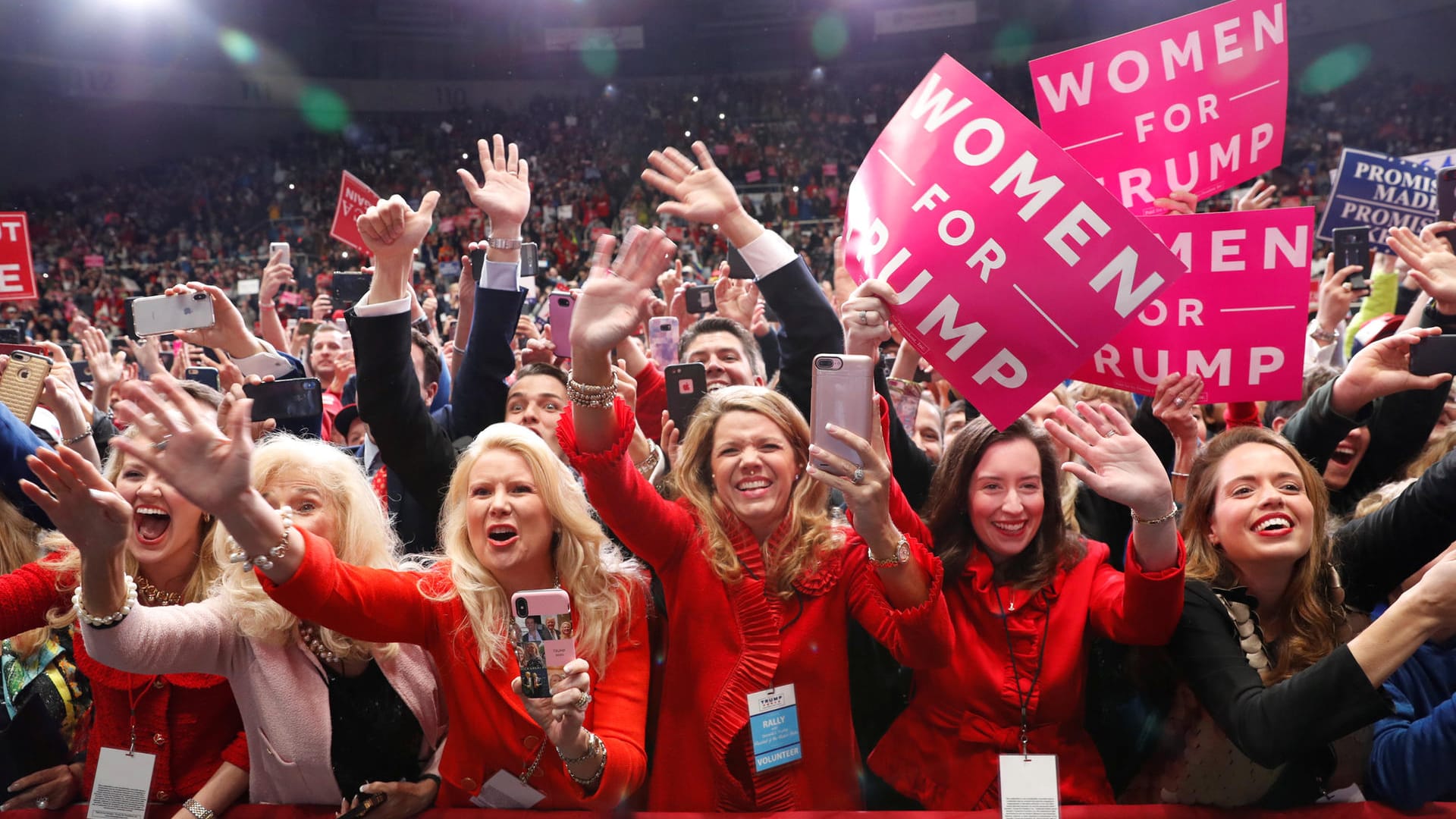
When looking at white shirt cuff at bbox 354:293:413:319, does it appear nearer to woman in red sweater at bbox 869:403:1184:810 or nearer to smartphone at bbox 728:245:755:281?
woman in red sweater at bbox 869:403:1184:810

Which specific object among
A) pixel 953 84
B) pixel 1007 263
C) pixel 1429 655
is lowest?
pixel 1429 655

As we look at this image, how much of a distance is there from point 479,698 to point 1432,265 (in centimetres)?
248

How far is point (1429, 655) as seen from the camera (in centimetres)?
196

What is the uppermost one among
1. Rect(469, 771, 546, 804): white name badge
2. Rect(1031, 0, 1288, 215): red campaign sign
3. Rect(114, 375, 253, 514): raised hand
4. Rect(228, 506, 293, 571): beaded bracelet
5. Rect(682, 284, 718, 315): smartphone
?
Rect(1031, 0, 1288, 215): red campaign sign

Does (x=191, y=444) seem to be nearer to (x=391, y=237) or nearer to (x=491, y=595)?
(x=491, y=595)

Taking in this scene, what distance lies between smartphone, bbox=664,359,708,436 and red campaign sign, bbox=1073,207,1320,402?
968 mm

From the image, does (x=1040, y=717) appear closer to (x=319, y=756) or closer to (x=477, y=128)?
(x=319, y=756)

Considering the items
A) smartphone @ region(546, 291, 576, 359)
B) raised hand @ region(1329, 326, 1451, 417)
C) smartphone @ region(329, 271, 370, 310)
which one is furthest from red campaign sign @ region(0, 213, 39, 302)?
raised hand @ region(1329, 326, 1451, 417)

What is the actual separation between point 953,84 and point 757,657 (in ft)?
4.02

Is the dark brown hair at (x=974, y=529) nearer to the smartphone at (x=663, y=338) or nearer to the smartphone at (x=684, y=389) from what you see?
the smartphone at (x=684, y=389)

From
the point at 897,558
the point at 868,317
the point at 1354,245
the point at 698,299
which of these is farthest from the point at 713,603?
the point at 1354,245

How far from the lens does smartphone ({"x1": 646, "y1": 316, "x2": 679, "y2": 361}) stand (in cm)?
→ 377

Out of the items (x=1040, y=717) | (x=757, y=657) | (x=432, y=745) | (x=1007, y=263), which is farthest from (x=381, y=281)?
(x=1040, y=717)

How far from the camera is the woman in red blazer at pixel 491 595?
1.62 metres
